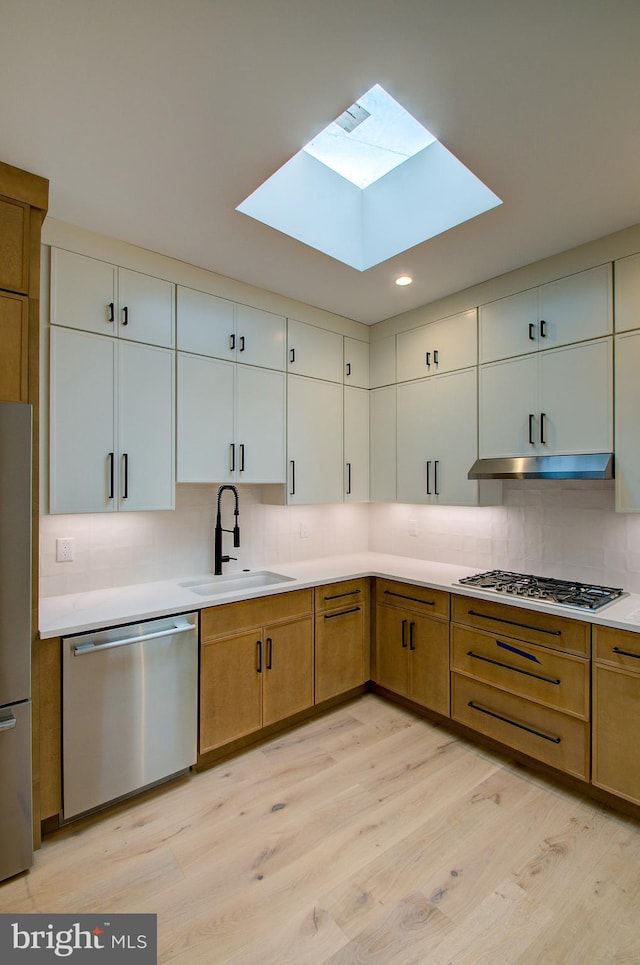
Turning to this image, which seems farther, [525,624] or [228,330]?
[228,330]

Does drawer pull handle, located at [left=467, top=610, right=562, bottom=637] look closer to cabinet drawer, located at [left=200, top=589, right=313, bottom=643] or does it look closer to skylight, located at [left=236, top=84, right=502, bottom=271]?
cabinet drawer, located at [left=200, top=589, right=313, bottom=643]

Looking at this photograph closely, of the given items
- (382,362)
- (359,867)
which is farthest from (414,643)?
(382,362)

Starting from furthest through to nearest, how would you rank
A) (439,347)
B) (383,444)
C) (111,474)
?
(383,444), (439,347), (111,474)

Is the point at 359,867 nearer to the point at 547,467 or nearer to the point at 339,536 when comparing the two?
the point at 547,467

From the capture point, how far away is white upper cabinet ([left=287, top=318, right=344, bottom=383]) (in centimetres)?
319

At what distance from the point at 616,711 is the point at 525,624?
511mm

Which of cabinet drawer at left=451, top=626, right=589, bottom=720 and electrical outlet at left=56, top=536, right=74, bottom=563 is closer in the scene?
cabinet drawer at left=451, top=626, right=589, bottom=720

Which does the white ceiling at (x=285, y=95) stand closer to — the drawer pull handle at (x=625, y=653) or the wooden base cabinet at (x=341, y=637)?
the drawer pull handle at (x=625, y=653)

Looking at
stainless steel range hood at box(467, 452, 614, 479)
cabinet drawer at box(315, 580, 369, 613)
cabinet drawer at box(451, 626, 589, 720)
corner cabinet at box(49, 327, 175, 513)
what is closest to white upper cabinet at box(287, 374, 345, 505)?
cabinet drawer at box(315, 580, 369, 613)

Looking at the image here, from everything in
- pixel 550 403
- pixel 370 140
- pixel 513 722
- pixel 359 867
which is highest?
pixel 370 140

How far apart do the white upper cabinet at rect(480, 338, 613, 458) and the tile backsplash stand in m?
0.35

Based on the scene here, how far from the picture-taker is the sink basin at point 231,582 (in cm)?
286

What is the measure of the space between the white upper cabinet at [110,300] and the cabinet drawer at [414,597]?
2.09 metres

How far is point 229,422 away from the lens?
2.85 meters
